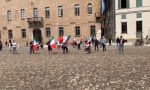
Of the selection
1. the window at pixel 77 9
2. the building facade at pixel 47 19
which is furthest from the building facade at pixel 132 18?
the window at pixel 77 9

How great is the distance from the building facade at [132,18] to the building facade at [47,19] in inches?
267

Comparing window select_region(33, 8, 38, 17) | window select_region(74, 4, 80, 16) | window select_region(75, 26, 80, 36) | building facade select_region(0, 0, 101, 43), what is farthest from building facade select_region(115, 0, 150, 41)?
window select_region(33, 8, 38, 17)

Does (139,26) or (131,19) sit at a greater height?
(131,19)

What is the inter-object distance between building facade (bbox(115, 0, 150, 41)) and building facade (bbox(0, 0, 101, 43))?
6785mm

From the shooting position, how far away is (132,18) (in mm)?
62750

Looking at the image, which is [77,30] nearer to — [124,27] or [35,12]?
[35,12]

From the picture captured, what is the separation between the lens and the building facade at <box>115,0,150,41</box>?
6141 cm

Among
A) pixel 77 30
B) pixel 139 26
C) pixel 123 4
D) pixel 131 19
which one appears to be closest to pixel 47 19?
pixel 77 30

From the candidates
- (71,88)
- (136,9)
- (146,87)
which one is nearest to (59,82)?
(71,88)

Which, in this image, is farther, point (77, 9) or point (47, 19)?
point (47, 19)

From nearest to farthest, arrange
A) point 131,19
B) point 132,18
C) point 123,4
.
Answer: point 132,18 < point 131,19 < point 123,4

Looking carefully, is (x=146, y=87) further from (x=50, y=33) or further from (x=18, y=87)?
(x=50, y=33)

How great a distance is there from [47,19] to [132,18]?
18650 millimetres

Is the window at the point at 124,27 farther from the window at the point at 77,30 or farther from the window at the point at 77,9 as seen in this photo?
the window at the point at 77,9
